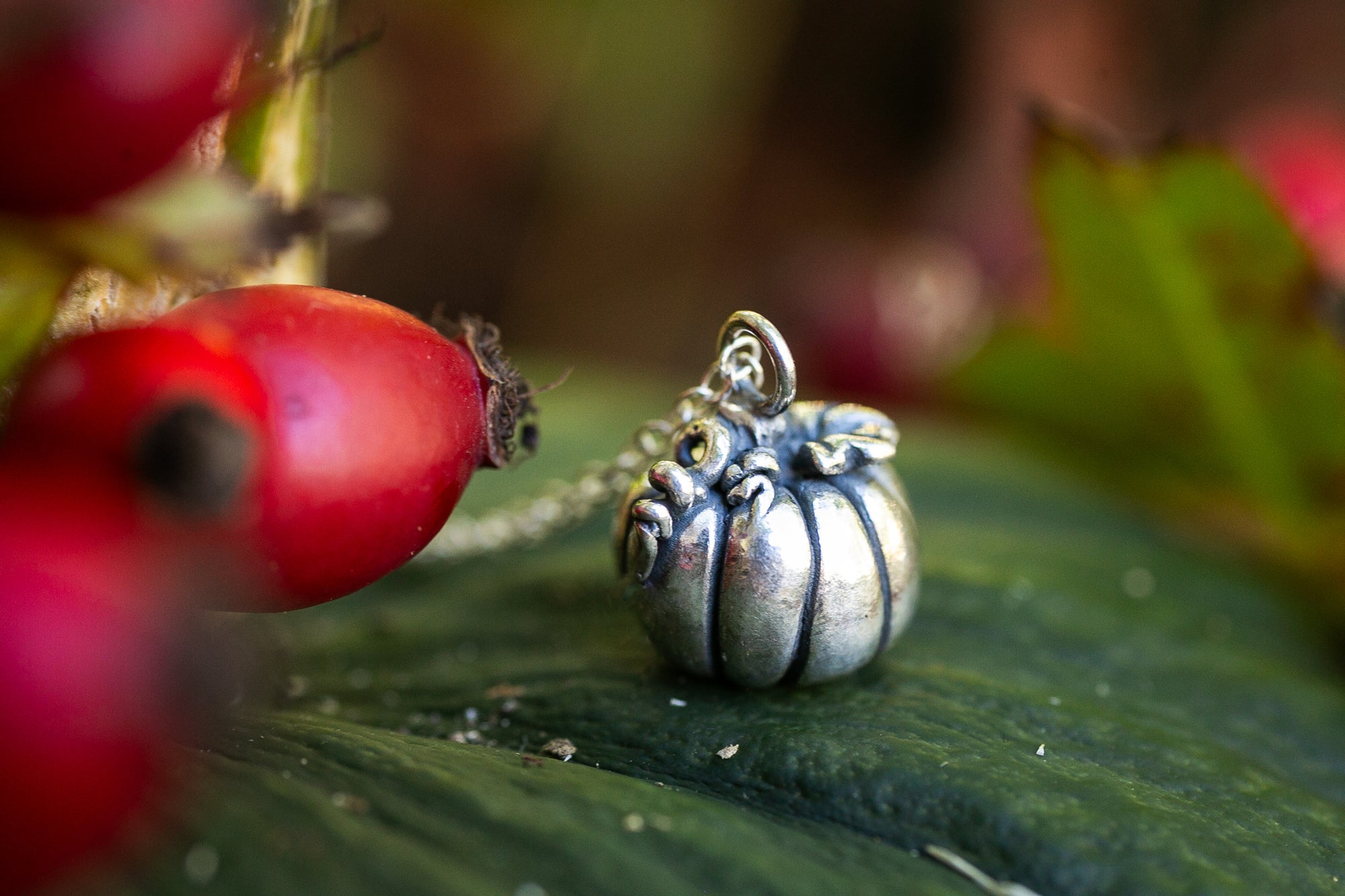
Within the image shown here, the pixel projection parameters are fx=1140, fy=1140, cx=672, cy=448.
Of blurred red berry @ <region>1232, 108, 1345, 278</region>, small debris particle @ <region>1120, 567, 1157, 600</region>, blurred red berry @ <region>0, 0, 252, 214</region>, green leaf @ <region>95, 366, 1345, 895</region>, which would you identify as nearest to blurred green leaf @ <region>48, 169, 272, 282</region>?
blurred red berry @ <region>0, 0, 252, 214</region>

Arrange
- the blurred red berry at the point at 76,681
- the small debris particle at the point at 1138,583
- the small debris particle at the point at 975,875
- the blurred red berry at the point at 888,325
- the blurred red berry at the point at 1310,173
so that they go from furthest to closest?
the blurred red berry at the point at 888,325, the blurred red berry at the point at 1310,173, the small debris particle at the point at 1138,583, the small debris particle at the point at 975,875, the blurred red berry at the point at 76,681

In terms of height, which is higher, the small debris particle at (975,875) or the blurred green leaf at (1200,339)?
the blurred green leaf at (1200,339)

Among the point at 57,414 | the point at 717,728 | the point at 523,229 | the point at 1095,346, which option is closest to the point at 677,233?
the point at 523,229

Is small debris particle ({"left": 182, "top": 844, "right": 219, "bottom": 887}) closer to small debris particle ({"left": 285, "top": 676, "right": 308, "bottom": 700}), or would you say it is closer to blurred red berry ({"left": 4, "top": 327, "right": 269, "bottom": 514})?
blurred red berry ({"left": 4, "top": 327, "right": 269, "bottom": 514})

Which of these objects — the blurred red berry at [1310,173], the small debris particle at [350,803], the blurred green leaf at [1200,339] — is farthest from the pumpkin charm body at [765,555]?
the blurred red berry at [1310,173]

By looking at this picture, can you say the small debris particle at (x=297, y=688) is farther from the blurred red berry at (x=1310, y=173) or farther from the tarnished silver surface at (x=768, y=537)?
the blurred red berry at (x=1310, y=173)

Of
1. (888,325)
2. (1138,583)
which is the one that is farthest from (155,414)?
(888,325)

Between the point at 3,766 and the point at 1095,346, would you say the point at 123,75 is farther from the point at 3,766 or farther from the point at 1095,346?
the point at 1095,346
